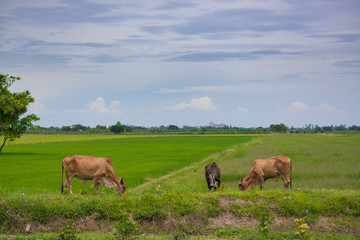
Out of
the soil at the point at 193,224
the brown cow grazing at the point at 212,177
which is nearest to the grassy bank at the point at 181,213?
the soil at the point at 193,224

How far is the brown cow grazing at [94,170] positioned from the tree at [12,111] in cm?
3169

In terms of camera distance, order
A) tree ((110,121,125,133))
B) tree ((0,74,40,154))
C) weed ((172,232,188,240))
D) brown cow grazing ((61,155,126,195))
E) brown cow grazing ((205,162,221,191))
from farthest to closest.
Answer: tree ((110,121,125,133)) → tree ((0,74,40,154)) → brown cow grazing ((205,162,221,191)) → brown cow grazing ((61,155,126,195)) → weed ((172,232,188,240))

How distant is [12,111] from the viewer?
143ft

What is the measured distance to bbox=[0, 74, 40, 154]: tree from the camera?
43.8m

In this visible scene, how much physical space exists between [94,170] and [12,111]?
33.1 m

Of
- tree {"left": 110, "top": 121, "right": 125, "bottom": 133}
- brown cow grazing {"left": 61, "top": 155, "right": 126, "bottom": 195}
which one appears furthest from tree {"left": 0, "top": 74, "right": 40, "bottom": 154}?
tree {"left": 110, "top": 121, "right": 125, "bottom": 133}

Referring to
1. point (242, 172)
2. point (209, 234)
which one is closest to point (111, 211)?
point (209, 234)

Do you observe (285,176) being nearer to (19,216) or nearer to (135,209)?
(135,209)

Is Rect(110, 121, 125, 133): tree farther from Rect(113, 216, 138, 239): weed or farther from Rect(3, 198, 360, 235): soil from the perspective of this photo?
Rect(113, 216, 138, 239): weed

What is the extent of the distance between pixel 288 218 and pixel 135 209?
4.90 m

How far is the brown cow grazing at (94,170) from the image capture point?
49.8 ft

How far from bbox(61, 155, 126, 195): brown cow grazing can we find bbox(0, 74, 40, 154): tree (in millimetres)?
31689

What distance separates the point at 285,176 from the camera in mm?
15781

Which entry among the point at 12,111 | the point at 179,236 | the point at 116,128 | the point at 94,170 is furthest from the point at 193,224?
the point at 116,128
